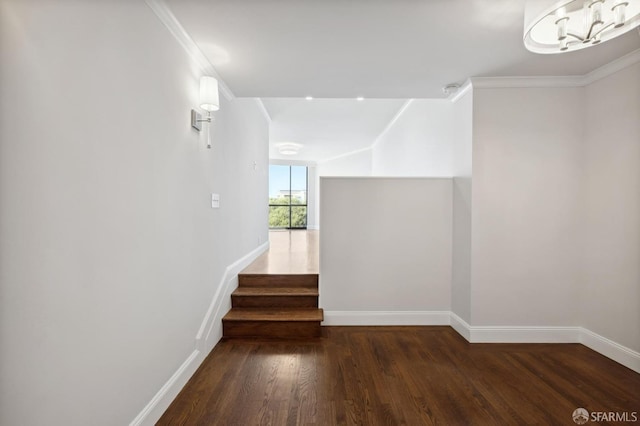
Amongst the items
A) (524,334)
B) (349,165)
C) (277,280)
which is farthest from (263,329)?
(349,165)

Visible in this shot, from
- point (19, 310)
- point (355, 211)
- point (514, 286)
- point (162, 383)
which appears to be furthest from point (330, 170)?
point (19, 310)

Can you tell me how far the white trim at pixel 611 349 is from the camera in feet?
8.39

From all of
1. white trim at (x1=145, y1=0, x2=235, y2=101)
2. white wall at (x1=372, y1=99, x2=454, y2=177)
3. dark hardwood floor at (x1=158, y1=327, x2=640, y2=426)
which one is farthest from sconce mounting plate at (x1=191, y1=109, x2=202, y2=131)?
→ white wall at (x1=372, y1=99, x2=454, y2=177)

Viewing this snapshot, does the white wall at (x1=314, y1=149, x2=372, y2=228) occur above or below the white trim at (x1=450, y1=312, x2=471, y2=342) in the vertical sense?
above

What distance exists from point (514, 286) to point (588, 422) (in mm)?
1319

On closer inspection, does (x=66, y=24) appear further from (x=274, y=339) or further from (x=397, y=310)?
(x=397, y=310)

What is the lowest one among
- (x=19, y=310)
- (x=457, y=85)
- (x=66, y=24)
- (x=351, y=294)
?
(x=351, y=294)

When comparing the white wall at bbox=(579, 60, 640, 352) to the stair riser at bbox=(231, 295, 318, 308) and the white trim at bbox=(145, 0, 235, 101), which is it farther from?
the white trim at bbox=(145, 0, 235, 101)

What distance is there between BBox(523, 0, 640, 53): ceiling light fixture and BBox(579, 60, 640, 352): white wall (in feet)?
4.35

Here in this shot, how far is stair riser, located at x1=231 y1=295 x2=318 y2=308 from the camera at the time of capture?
3.54 meters

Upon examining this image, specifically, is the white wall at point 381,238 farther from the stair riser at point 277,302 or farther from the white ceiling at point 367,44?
the white ceiling at point 367,44

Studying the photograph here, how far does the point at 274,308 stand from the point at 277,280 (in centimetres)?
34

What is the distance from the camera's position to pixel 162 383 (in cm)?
203

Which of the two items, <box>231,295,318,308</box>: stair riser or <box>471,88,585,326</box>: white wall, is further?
<box>231,295,318,308</box>: stair riser
